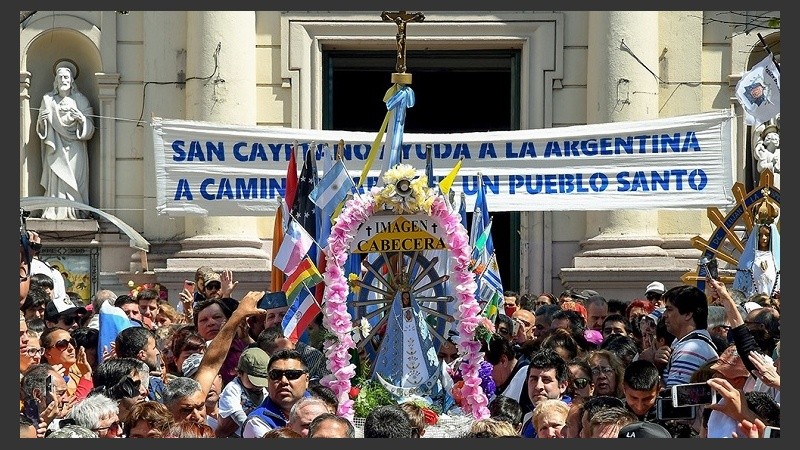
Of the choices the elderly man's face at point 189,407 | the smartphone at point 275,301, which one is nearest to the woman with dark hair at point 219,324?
the smartphone at point 275,301

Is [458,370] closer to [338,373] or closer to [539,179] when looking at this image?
[338,373]

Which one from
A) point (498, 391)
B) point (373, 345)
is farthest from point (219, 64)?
point (498, 391)

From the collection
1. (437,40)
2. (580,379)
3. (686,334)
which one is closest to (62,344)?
(580,379)

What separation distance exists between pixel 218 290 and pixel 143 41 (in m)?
5.77

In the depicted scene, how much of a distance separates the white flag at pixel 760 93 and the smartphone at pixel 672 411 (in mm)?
8804

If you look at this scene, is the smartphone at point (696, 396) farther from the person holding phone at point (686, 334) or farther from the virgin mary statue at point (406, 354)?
the virgin mary statue at point (406, 354)

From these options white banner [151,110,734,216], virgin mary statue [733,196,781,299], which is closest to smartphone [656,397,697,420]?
virgin mary statue [733,196,781,299]

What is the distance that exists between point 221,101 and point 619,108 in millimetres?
4569

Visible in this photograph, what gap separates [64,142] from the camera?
1964 cm

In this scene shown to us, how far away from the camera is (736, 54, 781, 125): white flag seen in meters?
15.8

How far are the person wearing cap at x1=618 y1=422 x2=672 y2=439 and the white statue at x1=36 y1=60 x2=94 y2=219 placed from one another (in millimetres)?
13523

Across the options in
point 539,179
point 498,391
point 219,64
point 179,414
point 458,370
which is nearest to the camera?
point 179,414

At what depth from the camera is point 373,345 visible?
12.6 metres

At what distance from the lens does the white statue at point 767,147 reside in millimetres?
19328
